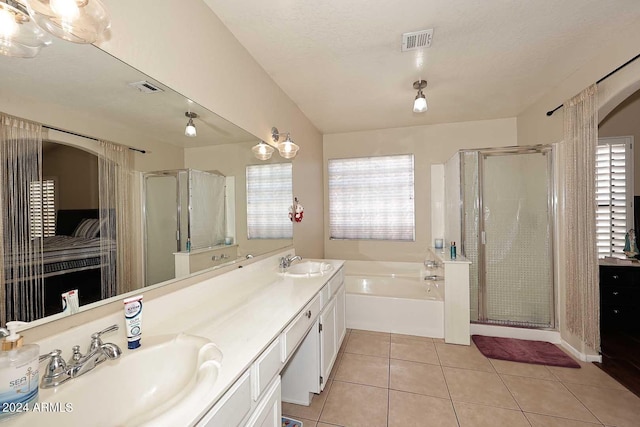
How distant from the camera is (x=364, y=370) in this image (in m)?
2.16

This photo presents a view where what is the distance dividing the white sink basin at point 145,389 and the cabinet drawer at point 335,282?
130cm

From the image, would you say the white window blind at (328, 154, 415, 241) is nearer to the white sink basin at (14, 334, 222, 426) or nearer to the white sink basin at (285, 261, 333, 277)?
the white sink basin at (285, 261, 333, 277)

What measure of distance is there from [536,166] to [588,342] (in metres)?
1.72

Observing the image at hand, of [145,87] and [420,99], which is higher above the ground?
[420,99]

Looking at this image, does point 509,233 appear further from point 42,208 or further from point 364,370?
point 42,208

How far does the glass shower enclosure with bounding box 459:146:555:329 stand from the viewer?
2.72 meters

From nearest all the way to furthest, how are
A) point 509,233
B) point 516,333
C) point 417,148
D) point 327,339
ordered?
point 327,339 < point 516,333 < point 509,233 < point 417,148

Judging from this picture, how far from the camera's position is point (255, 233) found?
2.06 meters

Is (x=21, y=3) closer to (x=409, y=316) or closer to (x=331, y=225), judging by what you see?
(x=409, y=316)

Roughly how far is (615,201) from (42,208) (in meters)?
4.69

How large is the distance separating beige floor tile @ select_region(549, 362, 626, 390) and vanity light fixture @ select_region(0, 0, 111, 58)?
11.3ft

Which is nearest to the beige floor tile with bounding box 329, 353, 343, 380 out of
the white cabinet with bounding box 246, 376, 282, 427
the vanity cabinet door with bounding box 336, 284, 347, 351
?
the vanity cabinet door with bounding box 336, 284, 347, 351

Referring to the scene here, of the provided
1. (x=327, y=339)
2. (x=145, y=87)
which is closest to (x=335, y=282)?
(x=327, y=339)

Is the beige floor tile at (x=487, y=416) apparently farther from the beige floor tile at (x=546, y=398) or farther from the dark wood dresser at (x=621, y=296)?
the dark wood dresser at (x=621, y=296)
